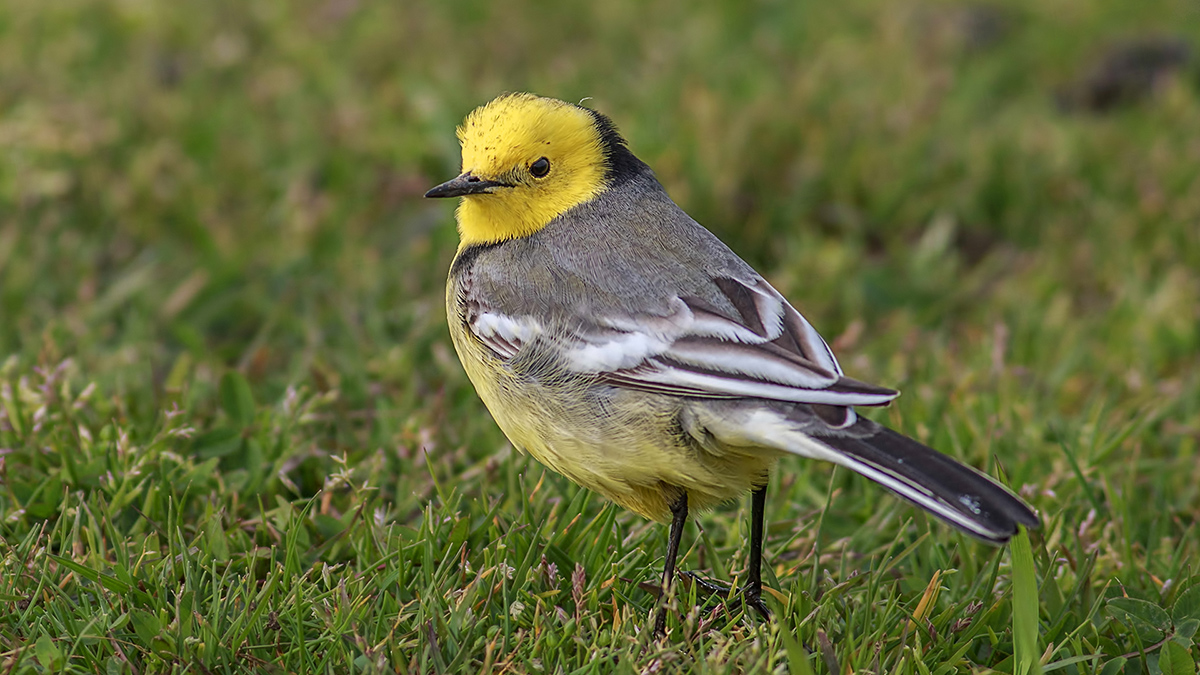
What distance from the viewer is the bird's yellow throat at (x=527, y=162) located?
382 centimetres

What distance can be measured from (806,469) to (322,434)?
5.27 ft

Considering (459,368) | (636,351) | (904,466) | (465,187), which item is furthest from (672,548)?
(459,368)

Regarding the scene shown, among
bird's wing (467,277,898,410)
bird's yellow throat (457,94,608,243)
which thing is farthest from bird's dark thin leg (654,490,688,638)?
bird's yellow throat (457,94,608,243)

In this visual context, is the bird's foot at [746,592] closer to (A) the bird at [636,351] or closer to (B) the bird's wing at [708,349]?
(A) the bird at [636,351]

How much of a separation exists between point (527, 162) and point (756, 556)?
1.32 meters

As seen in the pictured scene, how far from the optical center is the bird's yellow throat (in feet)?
12.5

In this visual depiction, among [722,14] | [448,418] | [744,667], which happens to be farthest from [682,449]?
[722,14]

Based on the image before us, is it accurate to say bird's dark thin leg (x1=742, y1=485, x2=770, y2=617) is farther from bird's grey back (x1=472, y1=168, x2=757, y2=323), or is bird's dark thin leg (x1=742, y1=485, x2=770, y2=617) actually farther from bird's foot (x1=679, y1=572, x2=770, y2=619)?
bird's grey back (x1=472, y1=168, x2=757, y2=323)

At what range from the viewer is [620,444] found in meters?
3.25

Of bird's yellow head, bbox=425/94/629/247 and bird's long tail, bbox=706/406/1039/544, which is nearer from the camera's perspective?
bird's long tail, bbox=706/406/1039/544

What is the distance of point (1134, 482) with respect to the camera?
4352mm

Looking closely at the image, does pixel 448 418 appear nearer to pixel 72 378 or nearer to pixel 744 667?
pixel 72 378

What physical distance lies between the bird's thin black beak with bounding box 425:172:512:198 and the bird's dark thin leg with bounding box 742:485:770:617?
3.89 ft

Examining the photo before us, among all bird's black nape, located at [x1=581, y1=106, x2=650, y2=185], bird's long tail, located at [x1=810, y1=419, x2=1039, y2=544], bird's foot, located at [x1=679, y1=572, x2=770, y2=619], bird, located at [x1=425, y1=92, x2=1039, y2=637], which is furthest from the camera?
bird's black nape, located at [x1=581, y1=106, x2=650, y2=185]
